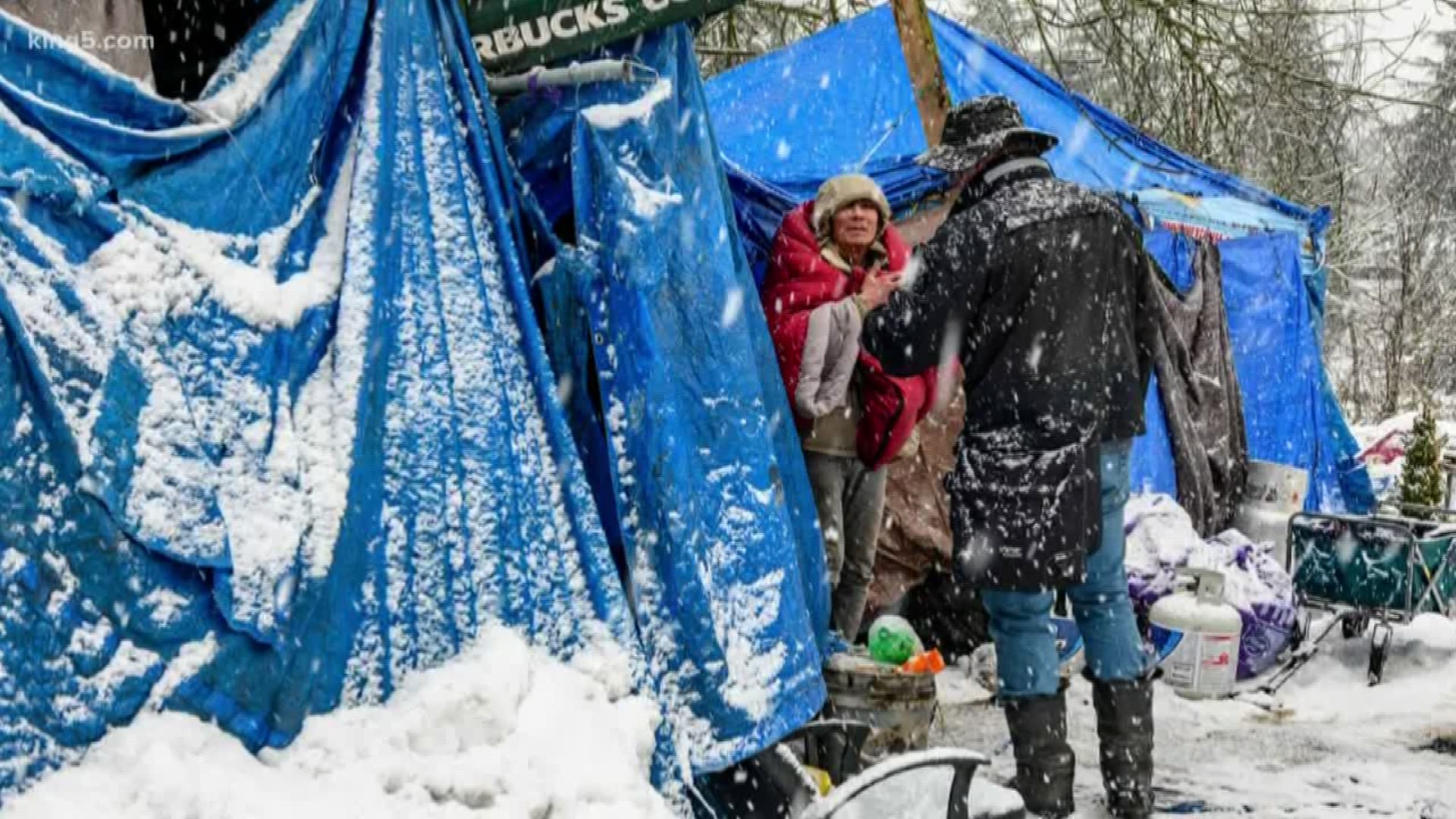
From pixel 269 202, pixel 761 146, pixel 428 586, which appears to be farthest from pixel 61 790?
pixel 761 146

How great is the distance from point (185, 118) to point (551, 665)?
1.25 m

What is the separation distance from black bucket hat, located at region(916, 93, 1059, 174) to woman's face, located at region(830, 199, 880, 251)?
0.42 metres

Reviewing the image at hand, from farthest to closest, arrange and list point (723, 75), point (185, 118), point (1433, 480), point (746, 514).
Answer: point (1433, 480), point (723, 75), point (746, 514), point (185, 118)

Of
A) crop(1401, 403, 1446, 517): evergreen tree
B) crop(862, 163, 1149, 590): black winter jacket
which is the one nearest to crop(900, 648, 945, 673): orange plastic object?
crop(862, 163, 1149, 590): black winter jacket

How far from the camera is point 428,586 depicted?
2.53 meters

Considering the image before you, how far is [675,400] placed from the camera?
290 centimetres

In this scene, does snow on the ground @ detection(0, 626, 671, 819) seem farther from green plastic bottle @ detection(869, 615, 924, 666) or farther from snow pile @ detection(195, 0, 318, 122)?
green plastic bottle @ detection(869, 615, 924, 666)

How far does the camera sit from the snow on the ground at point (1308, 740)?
420cm

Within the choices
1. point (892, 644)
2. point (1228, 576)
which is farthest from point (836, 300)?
point (1228, 576)

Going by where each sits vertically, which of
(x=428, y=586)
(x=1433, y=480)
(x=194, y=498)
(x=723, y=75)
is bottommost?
(x=1433, y=480)

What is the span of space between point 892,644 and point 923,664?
4.1 inches

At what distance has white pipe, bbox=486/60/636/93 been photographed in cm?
301

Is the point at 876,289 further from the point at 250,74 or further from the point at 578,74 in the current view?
the point at 250,74

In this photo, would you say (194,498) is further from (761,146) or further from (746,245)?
(761,146)
